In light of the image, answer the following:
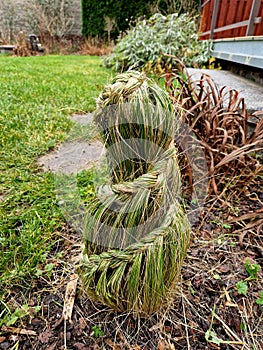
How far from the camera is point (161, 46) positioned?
5.58 meters

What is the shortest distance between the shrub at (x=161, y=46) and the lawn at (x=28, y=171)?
1.85 m

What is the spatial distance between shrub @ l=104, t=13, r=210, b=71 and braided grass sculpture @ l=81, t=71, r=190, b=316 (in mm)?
5052

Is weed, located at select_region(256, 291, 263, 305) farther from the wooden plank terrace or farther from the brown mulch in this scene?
the wooden plank terrace

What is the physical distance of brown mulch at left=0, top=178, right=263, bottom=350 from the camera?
929 millimetres

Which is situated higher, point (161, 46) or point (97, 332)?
point (161, 46)

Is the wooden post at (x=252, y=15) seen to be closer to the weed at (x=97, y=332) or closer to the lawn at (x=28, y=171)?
the lawn at (x=28, y=171)

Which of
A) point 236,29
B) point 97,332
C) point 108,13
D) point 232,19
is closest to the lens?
A: point 97,332

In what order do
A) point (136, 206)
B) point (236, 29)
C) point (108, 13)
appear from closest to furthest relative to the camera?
point (136, 206)
point (236, 29)
point (108, 13)

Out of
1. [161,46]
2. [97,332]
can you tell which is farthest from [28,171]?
[161,46]

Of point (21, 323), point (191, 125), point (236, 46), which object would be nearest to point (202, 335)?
point (21, 323)

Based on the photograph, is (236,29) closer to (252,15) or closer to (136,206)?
(252,15)

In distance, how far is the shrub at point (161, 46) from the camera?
553cm

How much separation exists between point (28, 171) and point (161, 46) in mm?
4681

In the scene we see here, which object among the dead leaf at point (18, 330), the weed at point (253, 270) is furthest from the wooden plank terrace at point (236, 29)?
the dead leaf at point (18, 330)
